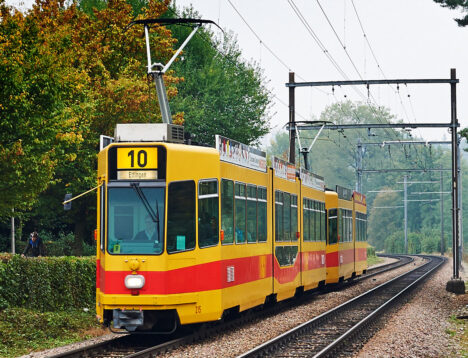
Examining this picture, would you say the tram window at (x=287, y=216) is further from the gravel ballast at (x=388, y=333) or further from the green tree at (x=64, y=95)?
the green tree at (x=64, y=95)

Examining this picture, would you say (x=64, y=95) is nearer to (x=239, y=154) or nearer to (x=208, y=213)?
(x=239, y=154)

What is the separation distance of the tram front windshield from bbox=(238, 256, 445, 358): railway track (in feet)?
7.62

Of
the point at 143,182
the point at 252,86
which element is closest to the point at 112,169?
the point at 143,182

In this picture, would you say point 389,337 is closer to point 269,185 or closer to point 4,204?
point 269,185

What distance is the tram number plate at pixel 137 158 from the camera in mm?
13875

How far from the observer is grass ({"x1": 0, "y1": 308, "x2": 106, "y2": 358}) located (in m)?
14.2

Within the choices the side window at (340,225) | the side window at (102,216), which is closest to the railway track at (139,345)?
the side window at (102,216)

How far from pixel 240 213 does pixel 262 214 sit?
1.86 m

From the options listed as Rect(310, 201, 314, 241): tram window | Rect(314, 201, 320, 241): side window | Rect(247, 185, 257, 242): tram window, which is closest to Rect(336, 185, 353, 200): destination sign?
Rect(314, 201, 320, 241): side window

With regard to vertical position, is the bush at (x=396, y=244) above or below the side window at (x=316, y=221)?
below

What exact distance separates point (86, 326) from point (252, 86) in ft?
122

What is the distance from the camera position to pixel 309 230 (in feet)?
79.8

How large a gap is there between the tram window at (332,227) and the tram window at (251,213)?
11.0 metres

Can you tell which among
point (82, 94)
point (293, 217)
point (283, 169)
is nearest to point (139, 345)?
point (283, 169)
